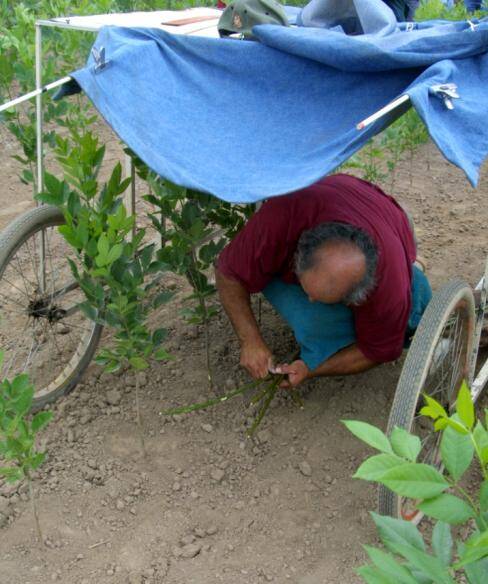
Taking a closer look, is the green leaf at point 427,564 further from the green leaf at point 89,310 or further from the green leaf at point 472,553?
the green leaf at point 89,310

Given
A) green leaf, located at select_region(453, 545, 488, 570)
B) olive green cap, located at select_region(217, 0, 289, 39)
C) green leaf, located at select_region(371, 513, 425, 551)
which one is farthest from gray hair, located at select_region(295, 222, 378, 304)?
green leaf, located at select_region(453, 545, 488, 570)

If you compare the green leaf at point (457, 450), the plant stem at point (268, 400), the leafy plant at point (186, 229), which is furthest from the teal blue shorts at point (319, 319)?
the green leaf at point (457, 450)

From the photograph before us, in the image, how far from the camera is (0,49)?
501cm

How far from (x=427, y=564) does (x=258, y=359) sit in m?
1.84

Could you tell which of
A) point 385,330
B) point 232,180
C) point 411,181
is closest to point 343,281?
point 385,330

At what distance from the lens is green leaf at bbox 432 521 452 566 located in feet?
4.09

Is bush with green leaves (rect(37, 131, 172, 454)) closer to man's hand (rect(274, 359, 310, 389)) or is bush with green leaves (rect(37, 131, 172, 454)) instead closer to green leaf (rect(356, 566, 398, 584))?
man's hand (rect(274, 359, 310, 389))

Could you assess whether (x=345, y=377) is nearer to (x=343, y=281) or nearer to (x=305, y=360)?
(x=305, y=360)

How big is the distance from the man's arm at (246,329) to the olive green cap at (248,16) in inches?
32.7

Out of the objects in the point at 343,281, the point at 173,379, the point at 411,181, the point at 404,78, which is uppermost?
the point at 404,78

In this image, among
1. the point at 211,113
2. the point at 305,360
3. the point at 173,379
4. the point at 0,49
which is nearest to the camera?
the point at 211,113

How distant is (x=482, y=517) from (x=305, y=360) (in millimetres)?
1812

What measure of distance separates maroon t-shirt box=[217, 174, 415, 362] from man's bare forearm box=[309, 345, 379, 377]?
0.03 m

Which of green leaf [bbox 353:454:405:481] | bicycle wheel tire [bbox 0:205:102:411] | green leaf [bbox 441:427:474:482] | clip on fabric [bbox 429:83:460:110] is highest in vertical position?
clip on fabric [bbox 429:83:460:110]
